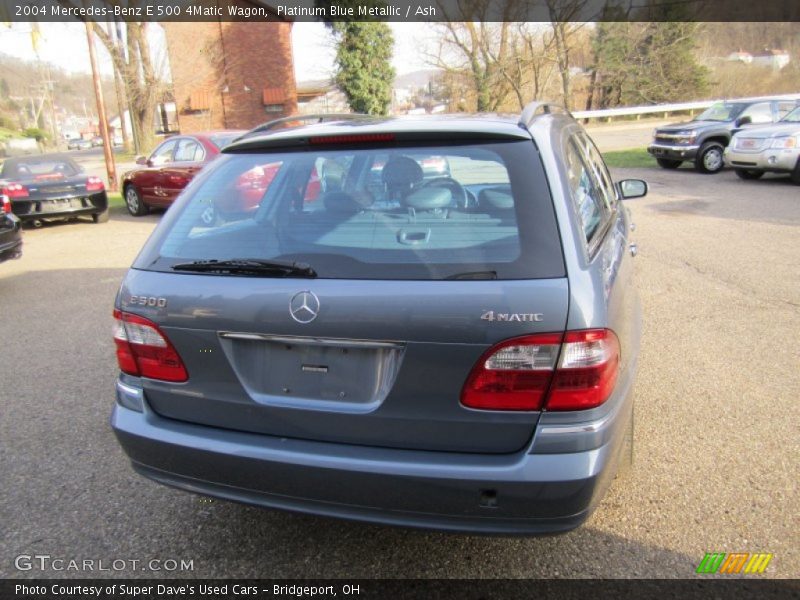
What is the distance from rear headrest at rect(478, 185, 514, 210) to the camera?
2.14 m

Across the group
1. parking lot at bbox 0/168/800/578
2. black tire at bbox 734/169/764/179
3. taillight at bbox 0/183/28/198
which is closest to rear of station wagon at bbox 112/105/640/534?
parking lot at bbox 0/168/800/578

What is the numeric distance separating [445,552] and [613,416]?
1014 mm

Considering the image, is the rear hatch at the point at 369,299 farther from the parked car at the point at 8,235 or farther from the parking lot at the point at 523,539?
the parked car at the point at 8,235

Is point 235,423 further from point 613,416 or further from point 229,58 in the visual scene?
point 229,58

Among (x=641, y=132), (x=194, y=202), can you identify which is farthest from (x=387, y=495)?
(x=641, y=132)

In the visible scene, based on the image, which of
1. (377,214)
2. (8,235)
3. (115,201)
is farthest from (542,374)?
(115,201)

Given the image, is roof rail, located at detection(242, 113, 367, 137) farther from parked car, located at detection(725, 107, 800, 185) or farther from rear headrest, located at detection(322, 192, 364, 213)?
parked car, located at detection(725, 107, 800, 185)

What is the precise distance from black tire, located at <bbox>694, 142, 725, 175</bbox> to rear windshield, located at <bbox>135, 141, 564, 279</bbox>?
15.5 m

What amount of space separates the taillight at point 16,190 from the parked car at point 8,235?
4542 millimetres

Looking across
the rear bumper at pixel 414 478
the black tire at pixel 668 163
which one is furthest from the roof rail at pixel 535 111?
the black tire at pixel 668 163

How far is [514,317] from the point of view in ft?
6.23

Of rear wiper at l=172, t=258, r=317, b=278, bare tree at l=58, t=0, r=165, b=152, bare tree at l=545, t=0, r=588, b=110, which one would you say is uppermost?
bare tree at l=545, t=0, r=588, b=110

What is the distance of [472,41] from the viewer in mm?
35000

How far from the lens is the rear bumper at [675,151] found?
15.5 metres
